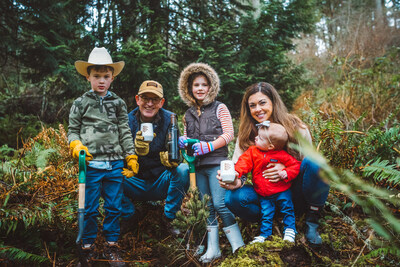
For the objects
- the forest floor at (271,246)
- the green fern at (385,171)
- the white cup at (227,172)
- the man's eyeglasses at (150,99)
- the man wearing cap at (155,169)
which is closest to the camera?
the green fern at (385,171)

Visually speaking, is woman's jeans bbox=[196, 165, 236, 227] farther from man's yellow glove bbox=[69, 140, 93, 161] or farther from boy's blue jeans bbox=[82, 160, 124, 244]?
man's yellow glove bbox=[69, 140, 93, 161]

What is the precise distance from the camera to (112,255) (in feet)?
8.96

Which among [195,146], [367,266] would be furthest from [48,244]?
[367,266]

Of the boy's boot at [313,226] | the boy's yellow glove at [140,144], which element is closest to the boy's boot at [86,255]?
the boy's yellow glove at [140,144]

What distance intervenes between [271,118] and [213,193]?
112 cm

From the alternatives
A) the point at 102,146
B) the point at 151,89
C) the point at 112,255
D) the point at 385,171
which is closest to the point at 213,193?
the point at 112,255

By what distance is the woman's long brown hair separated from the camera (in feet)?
9.49

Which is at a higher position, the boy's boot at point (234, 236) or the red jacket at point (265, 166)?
the red jacket at point (265, 166)

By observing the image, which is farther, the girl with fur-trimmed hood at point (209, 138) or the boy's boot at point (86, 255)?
the girl with fur-trimmed hood at point (209, 138)

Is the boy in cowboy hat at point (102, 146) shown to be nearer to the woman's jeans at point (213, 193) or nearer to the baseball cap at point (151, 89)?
the baseball cap at point (151, 89)

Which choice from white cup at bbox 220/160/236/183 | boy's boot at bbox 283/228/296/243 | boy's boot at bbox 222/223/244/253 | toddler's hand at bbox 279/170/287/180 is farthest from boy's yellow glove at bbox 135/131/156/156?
boy's boot at bbox 283/228/296/243

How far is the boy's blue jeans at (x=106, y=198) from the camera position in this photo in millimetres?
2748

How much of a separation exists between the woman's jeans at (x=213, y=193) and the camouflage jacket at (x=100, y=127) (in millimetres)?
903

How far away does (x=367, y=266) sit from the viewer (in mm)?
2205
